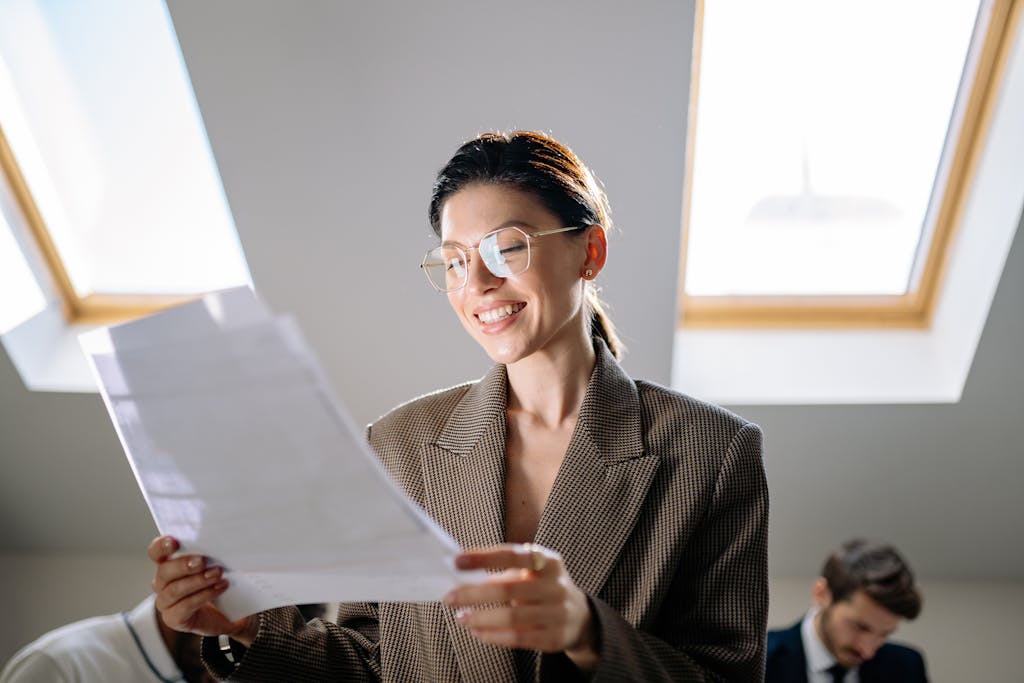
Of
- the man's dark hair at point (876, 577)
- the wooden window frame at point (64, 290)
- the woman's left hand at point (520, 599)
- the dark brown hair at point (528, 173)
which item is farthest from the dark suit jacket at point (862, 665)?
the wooden window frame at point (64, 290)

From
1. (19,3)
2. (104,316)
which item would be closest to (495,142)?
(19,3)

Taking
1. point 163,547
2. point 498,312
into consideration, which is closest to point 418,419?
point 498,312

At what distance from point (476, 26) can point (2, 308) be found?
161 cm

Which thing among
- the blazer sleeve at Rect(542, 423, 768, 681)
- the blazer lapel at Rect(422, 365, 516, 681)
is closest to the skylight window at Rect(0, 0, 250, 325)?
the blazer lapel at Rect(422, 365, 516, 681)

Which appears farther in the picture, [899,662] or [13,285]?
[13,285]

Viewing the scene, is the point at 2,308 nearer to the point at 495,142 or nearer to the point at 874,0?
the point at 495,142

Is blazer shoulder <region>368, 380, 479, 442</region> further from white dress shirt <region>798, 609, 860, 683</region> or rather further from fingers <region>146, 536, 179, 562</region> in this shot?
white dress shirt <region>798, 609, 860, 683</region>

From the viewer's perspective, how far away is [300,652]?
1.23 meters

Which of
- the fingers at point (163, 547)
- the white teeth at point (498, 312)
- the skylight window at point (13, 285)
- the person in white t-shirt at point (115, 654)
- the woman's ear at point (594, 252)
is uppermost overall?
the skylight window at point (13, 285)

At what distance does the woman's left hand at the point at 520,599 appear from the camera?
0.85 metres

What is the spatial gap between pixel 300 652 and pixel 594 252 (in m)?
0.69

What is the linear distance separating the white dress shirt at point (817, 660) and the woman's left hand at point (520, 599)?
1.75m

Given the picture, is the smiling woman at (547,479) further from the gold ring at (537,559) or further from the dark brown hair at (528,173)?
the gold ring at (537,559)

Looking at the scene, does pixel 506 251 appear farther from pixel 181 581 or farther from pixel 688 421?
pixel 181 581
